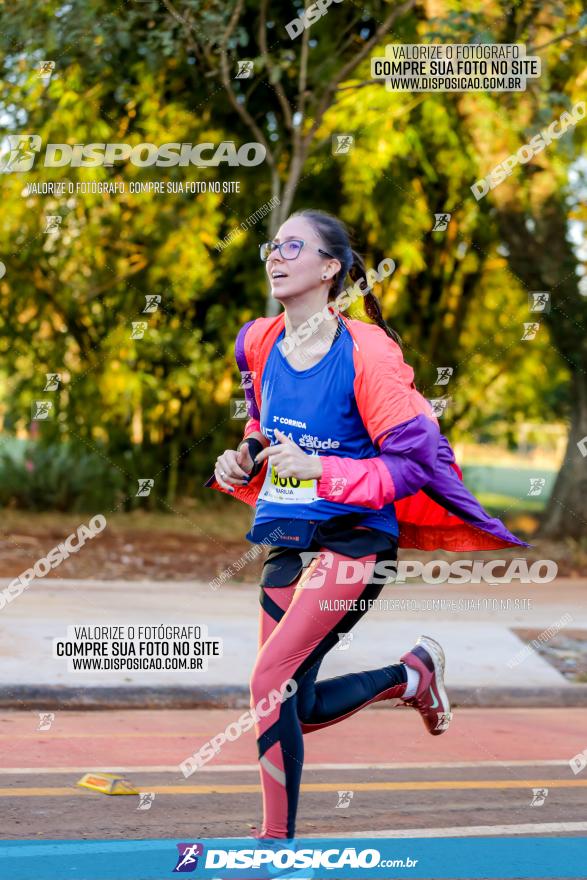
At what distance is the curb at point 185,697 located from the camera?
7.42 metres

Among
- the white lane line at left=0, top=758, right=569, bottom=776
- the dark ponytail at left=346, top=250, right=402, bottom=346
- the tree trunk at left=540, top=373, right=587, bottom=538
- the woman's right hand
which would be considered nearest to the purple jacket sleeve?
the woman's right hand

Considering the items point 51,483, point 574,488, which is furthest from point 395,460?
point 51,483

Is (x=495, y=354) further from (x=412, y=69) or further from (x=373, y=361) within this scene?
(x=373, y=361)

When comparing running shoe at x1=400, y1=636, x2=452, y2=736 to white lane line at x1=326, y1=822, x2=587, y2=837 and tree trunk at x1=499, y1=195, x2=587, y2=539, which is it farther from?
tree trunk at x1=499, y1=195, x2=587, y2=539

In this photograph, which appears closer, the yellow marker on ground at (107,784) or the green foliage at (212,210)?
the yellow marker on ground at (107,784)


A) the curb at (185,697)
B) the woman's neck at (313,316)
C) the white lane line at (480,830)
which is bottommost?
the curb at (185,697)

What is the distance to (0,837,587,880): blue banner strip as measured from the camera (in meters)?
4.29

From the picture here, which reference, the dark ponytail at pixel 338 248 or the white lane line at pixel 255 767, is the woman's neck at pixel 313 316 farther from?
the white lane line at pixel 255 767

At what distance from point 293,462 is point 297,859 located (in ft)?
4.13

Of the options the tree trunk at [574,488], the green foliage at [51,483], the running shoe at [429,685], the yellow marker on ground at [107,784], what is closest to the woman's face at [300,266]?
the running shoe at [429,685]

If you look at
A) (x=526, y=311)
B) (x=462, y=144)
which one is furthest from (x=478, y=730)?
(x=526, y=311)

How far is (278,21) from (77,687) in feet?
26.7

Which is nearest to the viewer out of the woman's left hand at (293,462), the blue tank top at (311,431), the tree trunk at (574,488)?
the woman's left hand at (293,462)

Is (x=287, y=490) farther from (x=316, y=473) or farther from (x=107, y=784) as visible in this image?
(x=107, y=784)
